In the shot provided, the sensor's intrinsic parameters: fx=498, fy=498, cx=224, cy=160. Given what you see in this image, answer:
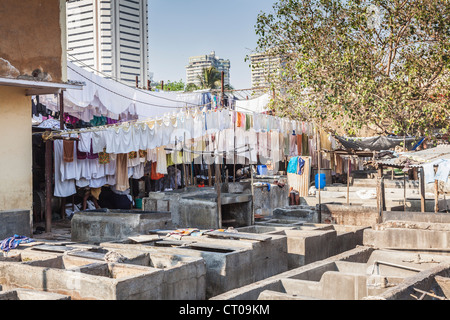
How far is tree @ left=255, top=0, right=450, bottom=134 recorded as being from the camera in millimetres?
15188

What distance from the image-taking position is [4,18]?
11641mm

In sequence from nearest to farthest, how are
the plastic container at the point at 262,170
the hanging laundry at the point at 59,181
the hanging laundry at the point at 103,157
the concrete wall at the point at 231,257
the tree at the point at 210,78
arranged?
the concrete wall at the point at 231,257 → the hanging laundry at the point at 59,181 → the hanging laundry at the point at 103,157 → the plastic container at the point at 262,170 → the tree at the point at 210,78

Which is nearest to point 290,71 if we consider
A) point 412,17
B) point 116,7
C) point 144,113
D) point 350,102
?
point 350,102

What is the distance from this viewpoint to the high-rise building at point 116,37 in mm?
93625

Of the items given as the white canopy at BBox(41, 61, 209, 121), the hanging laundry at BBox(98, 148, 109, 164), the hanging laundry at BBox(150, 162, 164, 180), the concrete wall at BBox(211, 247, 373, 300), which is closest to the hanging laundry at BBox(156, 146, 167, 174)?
the hanging laundry at BBox(150, 162, 164, 180)

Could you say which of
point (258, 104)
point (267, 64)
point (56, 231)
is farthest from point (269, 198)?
point (258, 104)

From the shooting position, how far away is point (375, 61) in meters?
16.2

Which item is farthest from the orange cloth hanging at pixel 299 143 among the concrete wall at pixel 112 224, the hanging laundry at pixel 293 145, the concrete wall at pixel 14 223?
the concrete wall at pixel 14 223

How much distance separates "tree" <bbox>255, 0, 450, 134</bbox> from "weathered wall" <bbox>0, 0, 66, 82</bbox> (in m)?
7.34

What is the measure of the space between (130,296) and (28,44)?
819cm

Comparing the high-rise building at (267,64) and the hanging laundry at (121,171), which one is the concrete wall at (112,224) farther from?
the high-rise building at (267,64)

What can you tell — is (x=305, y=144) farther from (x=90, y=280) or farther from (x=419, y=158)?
(x=90, y=280)

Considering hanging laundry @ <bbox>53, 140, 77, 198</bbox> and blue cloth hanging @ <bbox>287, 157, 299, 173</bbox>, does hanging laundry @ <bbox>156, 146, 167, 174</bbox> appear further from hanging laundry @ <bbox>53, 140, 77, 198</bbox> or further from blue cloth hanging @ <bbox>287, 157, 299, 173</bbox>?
blue cloth hanging @ <bbox>287, 157, 299, 173</bbox>

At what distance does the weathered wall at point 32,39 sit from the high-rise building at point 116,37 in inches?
3172
